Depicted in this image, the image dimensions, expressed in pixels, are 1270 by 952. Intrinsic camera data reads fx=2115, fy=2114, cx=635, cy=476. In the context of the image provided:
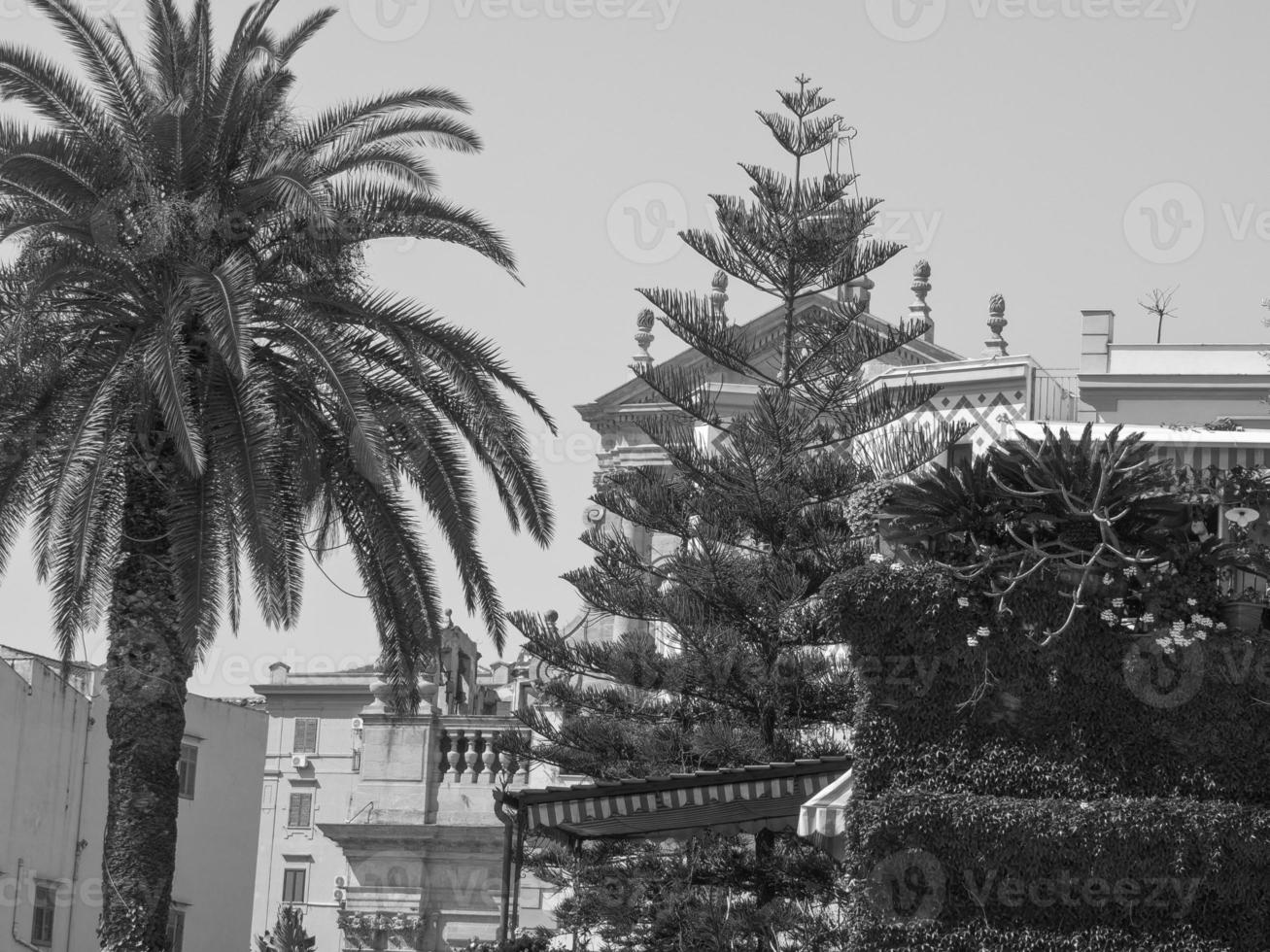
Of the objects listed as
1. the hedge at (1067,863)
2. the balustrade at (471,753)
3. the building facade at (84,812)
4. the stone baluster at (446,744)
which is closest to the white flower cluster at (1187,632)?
the hedge at (1067,863)

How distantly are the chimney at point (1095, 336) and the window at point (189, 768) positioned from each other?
42.0 feet

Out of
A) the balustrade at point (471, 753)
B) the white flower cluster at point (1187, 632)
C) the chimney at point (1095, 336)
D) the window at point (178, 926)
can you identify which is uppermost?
the chimney at point (1095, 336)

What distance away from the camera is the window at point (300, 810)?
4328 cm

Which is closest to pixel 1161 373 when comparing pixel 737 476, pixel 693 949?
pixel 737 476

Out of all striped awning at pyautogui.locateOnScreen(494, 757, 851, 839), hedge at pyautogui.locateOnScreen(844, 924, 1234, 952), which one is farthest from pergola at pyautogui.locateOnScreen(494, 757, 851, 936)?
hedge at pyautogui.locateOnScreen(844, 924, 1234, 952)

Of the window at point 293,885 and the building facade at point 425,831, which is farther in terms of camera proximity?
the window at point 293,885

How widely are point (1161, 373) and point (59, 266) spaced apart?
43.8 ft

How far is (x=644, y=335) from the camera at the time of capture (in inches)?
1407

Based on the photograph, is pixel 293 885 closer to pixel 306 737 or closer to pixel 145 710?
pixel 306 737

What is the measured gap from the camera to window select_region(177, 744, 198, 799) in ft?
92.6

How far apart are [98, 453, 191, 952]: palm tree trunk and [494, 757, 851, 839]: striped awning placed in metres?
2.36

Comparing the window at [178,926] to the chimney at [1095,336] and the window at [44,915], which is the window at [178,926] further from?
the chimney at [1095,336]

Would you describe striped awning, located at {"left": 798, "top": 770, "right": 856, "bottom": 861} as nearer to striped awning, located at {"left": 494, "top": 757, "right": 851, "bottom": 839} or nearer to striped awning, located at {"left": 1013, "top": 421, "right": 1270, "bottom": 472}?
striped awning, located at {"left": 494, "top": 757, "right": 851, "bottom": 839}

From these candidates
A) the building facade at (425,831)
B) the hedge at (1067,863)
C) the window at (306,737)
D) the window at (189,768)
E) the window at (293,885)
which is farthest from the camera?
the window at (306,737)
